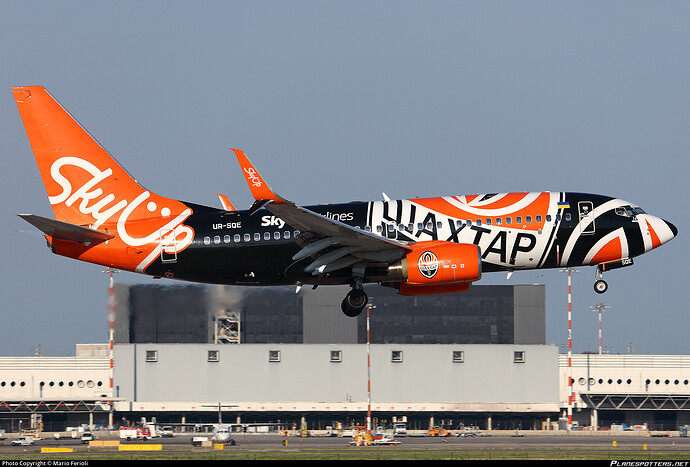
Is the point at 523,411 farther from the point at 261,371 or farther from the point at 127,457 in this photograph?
the point at 127,457

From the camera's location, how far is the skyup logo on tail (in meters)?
47.2

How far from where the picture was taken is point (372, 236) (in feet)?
151

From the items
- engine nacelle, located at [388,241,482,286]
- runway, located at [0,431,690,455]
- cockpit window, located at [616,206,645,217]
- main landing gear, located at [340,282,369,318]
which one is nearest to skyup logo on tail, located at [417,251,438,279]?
engine nacelle, located at [388,241,482,286]

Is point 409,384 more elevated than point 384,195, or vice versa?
point 384,195

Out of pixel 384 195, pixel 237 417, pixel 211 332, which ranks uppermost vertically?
pixel 384 195

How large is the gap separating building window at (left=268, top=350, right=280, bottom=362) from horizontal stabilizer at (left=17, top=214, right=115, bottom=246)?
2434 inches

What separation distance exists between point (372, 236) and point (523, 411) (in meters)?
67.3

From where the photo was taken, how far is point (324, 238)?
47375mm

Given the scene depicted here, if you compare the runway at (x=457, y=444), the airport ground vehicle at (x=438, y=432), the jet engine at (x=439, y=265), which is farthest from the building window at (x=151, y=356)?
the jet engine at (x=439, y=265)

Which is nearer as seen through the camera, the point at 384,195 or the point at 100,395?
the point at 384,195

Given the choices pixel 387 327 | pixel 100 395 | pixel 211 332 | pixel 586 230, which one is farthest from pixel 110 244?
pixel 387 327

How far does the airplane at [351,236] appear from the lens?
47.6 metres

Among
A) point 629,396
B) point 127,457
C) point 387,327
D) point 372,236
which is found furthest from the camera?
point 387,327

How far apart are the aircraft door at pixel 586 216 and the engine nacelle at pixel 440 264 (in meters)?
5.47
